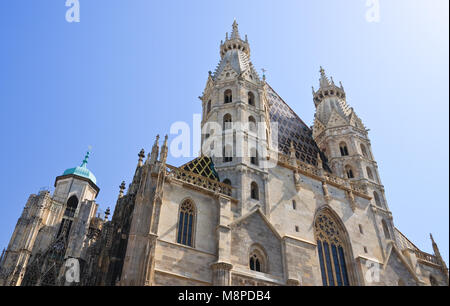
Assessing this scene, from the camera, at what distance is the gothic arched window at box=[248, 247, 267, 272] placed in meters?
19.4

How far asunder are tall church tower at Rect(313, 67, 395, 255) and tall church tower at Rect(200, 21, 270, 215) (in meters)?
7.83

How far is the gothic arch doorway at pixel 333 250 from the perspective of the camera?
869 inches

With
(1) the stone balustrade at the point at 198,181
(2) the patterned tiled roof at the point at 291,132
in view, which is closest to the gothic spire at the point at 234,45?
(2) the patterned tiled roof at the point at 291,132

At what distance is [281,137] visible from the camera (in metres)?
30.4

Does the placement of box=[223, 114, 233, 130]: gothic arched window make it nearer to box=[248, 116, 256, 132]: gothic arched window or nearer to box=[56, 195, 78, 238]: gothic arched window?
box=[248, 116, 256, 132]: gothic arched window

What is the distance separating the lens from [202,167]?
74.5 ft

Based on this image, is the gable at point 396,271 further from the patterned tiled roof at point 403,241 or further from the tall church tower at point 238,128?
the tall church tower at point 238,128

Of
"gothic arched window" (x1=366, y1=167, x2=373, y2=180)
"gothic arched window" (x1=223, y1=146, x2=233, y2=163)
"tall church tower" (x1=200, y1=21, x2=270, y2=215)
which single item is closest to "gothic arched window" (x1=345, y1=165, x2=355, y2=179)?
"gothic arched window" (x1=366, y1=167, x2=373, y2=180)

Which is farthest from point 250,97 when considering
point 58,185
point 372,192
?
point 58,185

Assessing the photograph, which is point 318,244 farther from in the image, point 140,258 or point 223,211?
point 140,258

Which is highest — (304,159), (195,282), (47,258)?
(304,159)

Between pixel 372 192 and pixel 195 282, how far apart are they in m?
17.4

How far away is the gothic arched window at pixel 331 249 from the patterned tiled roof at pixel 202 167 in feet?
24.3

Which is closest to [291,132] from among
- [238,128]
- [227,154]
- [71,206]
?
[238,128]
